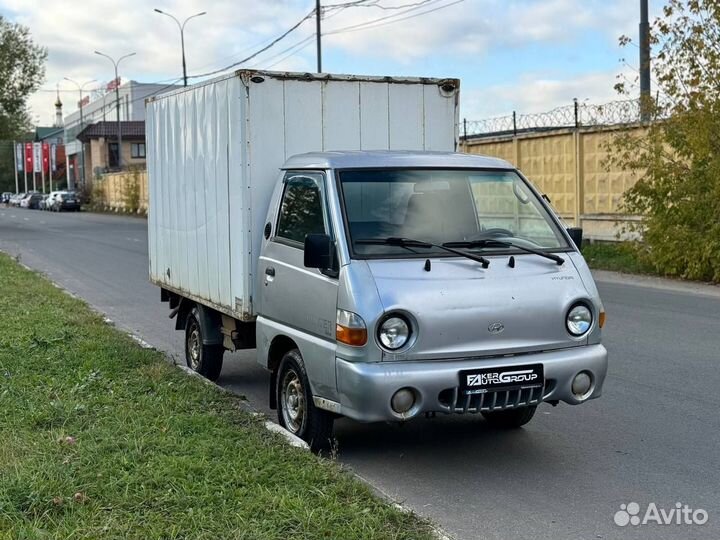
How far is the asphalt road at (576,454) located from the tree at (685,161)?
224 inches

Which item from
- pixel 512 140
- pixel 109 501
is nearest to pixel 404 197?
pixel 109 501

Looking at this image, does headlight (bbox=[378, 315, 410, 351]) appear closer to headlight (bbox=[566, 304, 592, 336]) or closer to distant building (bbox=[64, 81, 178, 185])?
headlight (bbox=[566, 304, 592, 336])

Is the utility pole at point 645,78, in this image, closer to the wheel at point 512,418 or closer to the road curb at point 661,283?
the road curb at point 661,283

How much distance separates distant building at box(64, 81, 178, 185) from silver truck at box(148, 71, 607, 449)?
77515 millimetres

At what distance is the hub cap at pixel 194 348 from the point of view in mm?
8497

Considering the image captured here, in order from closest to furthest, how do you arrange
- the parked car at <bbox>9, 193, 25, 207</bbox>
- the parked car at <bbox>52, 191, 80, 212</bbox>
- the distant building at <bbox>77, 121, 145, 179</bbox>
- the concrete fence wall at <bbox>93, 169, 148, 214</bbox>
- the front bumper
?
the front bumper < the concrete fence wall at <bbox>93, 169, 148, 214</bbox> < the parked car at <bbox>52, 191, 80, 212</bbox> < the distant building at <bbox>77, 121, 145, 179</bbox> < the parked car at <bbox>9, 193, 25, 207</bbox>

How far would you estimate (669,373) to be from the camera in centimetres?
815

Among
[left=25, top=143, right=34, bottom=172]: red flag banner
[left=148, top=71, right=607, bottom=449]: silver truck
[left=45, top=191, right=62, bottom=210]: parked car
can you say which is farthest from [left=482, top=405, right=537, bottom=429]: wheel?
[left=25, top=143, right=34, bottom=172]: red flag banner

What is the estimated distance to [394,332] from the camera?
17.0 feet

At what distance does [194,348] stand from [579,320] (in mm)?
4279

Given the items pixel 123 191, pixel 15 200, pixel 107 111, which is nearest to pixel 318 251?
pixel 123 191

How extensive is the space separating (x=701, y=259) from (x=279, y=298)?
36.5 ft

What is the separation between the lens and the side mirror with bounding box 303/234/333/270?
18.0 ft

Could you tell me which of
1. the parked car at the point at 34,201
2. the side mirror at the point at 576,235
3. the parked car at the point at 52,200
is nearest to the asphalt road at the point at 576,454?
the side mirror at the point at 576,235
